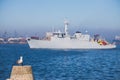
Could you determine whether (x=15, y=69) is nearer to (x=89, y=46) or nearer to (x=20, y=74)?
(x=20, y=74)

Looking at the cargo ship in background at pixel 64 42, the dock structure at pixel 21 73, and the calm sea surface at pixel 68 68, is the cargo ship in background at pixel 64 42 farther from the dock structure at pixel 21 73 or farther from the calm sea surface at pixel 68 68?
the dock structure at pixel 21 73

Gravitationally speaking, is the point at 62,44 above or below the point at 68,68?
below

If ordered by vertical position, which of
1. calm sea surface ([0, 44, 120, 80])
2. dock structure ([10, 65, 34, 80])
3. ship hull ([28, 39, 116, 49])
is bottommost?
ship hull ([28, 39, 116, 49])

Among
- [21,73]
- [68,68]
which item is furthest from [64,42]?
[21,73]

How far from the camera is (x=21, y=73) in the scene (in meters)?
10.5

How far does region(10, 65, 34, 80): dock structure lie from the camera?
10.4m

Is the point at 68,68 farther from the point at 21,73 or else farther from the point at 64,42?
the point at 64,42

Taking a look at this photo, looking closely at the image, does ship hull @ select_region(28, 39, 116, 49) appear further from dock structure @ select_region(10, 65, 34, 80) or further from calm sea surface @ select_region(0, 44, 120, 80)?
dock structure @ select_region(10, 65, 34, 80)

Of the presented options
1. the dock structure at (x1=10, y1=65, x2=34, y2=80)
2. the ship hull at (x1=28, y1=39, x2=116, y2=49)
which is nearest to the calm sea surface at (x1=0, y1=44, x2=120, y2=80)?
the dock structure at (x1=10, y1=65, x2=34, y2=80)

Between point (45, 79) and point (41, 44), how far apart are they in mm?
73841

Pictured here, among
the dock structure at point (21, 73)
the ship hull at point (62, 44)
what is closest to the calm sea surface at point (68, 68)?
the dock structure at point (21, 73)

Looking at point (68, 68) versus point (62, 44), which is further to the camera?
point (62, 44)

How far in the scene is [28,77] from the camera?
34.2 feet


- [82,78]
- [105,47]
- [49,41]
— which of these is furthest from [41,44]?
[82,78]
